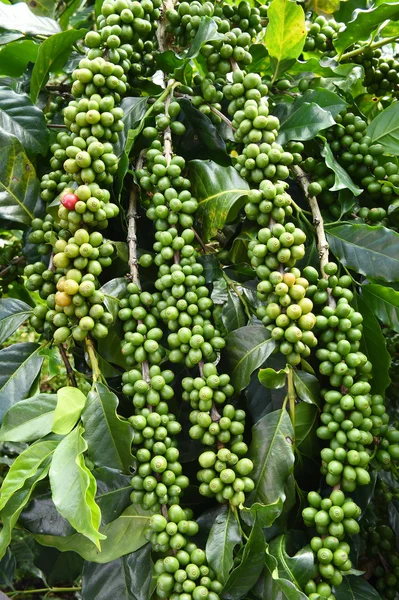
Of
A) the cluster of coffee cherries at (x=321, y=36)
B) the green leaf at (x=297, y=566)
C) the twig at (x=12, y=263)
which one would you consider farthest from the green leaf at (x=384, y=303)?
the twig at (x=12, y=263)

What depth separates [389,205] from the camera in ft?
3.13

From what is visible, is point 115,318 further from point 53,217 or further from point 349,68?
point 349,68

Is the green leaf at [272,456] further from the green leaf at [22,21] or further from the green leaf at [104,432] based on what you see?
the green leaf at [22,21]

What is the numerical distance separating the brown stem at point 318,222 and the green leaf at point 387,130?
176 mm

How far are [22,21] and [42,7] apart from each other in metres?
0.38

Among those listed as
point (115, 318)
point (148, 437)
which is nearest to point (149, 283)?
point (115, 318)

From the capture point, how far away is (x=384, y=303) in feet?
2.84

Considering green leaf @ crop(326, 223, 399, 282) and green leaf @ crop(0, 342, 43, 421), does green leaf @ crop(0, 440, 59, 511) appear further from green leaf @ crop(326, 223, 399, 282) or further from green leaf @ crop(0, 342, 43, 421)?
green leaf @ crop(326, 223, 399, 282)

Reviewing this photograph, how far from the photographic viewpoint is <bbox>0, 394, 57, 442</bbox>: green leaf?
778 millimetres

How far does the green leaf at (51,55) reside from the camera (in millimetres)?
934

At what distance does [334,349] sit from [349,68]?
0.60 m

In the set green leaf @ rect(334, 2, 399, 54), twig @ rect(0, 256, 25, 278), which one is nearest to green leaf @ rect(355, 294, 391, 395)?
green leaf @ rect(334, 2, 399, 54)

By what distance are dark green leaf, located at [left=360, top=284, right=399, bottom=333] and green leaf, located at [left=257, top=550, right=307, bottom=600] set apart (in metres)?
0.41

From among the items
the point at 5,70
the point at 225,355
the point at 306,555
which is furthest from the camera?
the point at 5,70
